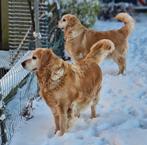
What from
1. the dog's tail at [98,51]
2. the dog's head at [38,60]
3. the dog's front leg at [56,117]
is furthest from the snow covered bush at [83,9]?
the dog's head at [38,60]

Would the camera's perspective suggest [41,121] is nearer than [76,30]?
Yes

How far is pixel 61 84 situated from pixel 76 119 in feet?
2.74

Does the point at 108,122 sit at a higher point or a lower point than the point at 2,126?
lower

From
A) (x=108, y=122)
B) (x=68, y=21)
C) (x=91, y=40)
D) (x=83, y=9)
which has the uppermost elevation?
(x=68, y=21)

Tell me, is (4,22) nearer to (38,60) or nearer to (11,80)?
(11,80)

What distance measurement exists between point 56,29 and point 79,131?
3920 mm

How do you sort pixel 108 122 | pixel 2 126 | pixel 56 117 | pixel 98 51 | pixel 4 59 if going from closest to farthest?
pixel 2 126 → pixel 56 117 → pixel 108 122 → pixel 98 51 → pixel 4 59

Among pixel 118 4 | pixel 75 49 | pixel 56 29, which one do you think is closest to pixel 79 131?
pixel 75 49

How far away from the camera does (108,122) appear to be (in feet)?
22.8

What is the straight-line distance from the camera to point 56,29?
10.2 metres

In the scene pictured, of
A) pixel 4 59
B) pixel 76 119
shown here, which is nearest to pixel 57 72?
pixel 76 119

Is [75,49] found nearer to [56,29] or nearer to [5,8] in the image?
[56,29]

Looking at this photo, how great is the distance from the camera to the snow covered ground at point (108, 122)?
641 centimetres

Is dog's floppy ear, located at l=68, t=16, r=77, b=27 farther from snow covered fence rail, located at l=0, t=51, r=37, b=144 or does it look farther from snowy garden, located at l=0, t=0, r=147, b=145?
snow covered fence rail, located at l=0, t=51, r=37, b=144
